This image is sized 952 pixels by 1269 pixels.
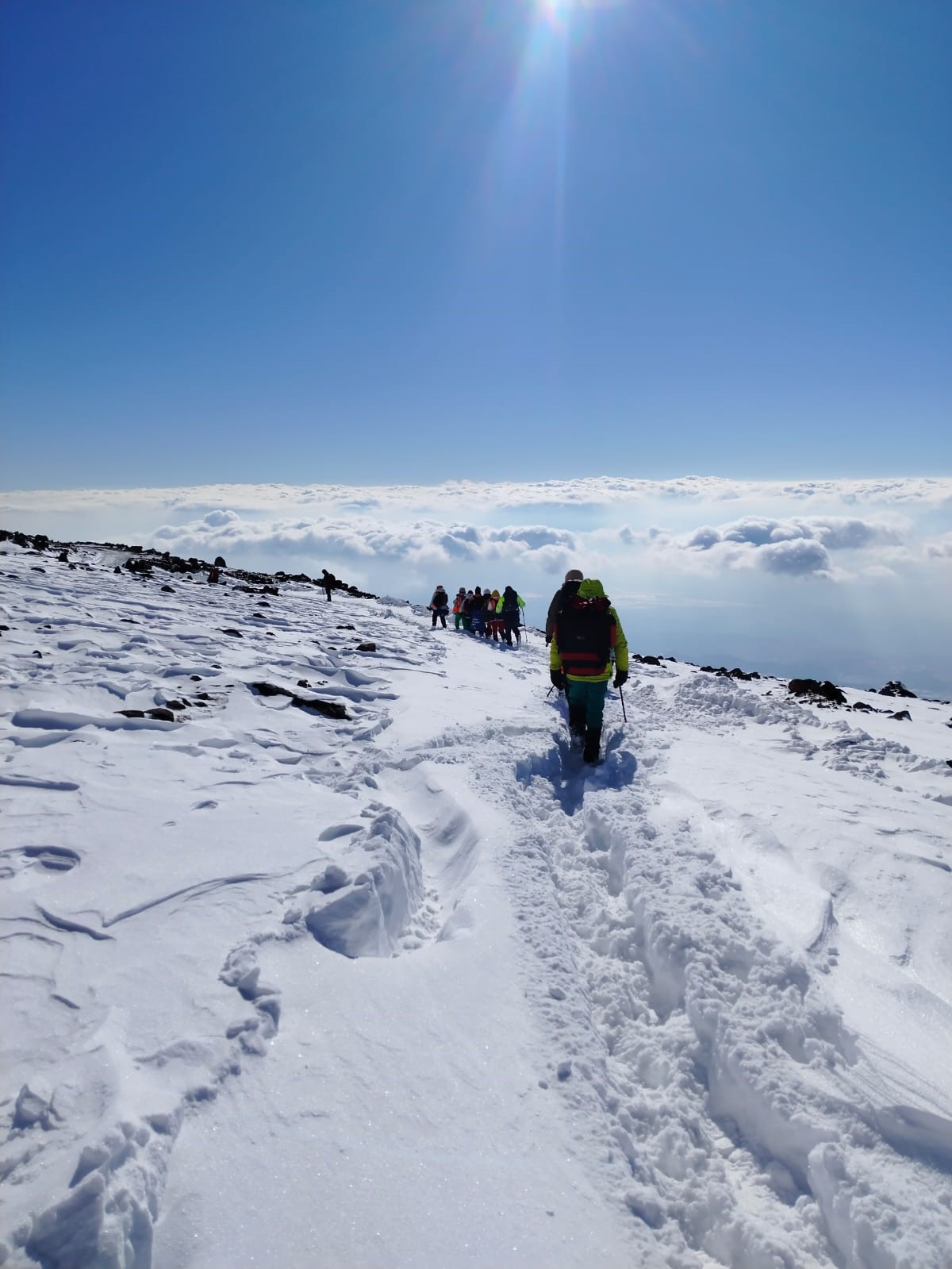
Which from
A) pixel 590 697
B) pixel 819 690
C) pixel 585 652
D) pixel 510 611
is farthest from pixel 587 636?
pixel 510 611

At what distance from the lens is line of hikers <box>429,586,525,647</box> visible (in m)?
21.9

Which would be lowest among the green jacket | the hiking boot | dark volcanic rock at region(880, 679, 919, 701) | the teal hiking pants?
dark volcanic rock at region(880, 679, 919, 701)

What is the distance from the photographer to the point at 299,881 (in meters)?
4.00

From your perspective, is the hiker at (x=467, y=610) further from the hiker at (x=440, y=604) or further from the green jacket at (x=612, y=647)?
the green jacket at (x=612, y=647)

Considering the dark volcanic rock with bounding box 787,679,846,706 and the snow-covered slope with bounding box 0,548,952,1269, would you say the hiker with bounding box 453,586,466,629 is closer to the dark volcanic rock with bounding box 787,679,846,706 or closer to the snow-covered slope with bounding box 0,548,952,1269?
the dark volcanic rock with bounding box 787,679,846,706

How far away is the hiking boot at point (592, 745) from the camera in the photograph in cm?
Result: 791

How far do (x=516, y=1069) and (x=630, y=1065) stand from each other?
69 cm

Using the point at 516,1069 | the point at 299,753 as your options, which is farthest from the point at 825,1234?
the point at 299,753

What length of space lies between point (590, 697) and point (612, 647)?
728 millimetres

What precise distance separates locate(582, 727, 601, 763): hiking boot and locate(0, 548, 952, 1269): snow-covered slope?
1.19 m

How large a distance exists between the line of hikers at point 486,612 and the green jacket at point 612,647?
503 inches

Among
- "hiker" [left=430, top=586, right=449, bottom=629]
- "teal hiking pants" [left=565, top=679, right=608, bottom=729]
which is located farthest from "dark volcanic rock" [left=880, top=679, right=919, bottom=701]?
"hiker" [left=430, top=586, right=449, bottom=629]

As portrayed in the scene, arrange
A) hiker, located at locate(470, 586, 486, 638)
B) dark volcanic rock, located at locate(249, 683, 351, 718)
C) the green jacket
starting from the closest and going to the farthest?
the green jacket → dark volcanic rock, located at locate(249, 683, 351, 718) → hiker, located at locate(470, 586, 486, 638)

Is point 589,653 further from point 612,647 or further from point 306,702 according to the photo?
point 306,702
